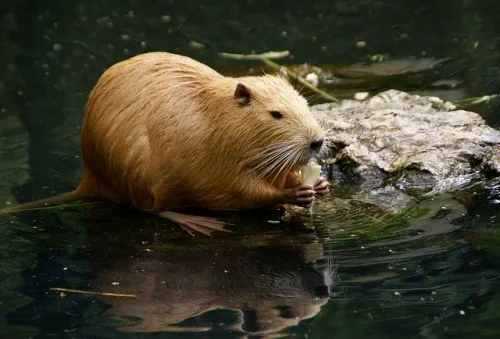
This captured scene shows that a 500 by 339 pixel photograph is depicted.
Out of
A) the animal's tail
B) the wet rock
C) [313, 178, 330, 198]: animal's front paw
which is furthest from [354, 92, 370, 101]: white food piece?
the animal's tail

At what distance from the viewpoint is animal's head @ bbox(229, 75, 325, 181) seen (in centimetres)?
491

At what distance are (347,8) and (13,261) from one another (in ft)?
18.2

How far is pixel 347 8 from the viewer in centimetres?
923

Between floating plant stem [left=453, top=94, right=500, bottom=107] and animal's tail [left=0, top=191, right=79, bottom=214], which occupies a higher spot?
floating plant stem [left=453, top=94, right=500, bottom=107]

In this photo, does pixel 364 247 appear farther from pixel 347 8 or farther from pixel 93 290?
pixel 347 8

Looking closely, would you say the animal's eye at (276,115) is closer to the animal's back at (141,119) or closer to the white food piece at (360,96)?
the animal's back at (141,119)

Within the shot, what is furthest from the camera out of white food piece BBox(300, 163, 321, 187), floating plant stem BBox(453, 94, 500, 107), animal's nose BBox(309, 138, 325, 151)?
floating plant stem BBox(453, 94, 500, 107)

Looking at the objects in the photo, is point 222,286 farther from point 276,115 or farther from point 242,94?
point 242,94

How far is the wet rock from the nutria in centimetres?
55

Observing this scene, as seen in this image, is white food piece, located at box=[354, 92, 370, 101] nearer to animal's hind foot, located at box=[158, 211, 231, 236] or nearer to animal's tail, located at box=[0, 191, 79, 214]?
animal's hind foot, located at box=[158, 211, 231, 236]

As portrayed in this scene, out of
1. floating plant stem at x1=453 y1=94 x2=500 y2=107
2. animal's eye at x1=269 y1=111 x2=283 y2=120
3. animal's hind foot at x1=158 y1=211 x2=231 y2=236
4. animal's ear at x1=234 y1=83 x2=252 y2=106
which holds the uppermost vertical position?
animal's ear at x1=234 y1=83 x2=252 y2=106

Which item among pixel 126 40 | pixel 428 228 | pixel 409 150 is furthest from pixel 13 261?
pixel 126 40

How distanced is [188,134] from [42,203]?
1024 mm

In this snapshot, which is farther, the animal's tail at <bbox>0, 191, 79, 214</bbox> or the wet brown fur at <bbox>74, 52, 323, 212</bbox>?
the animal's tail at <bbox>0, 191, 79, 214</bbox>
